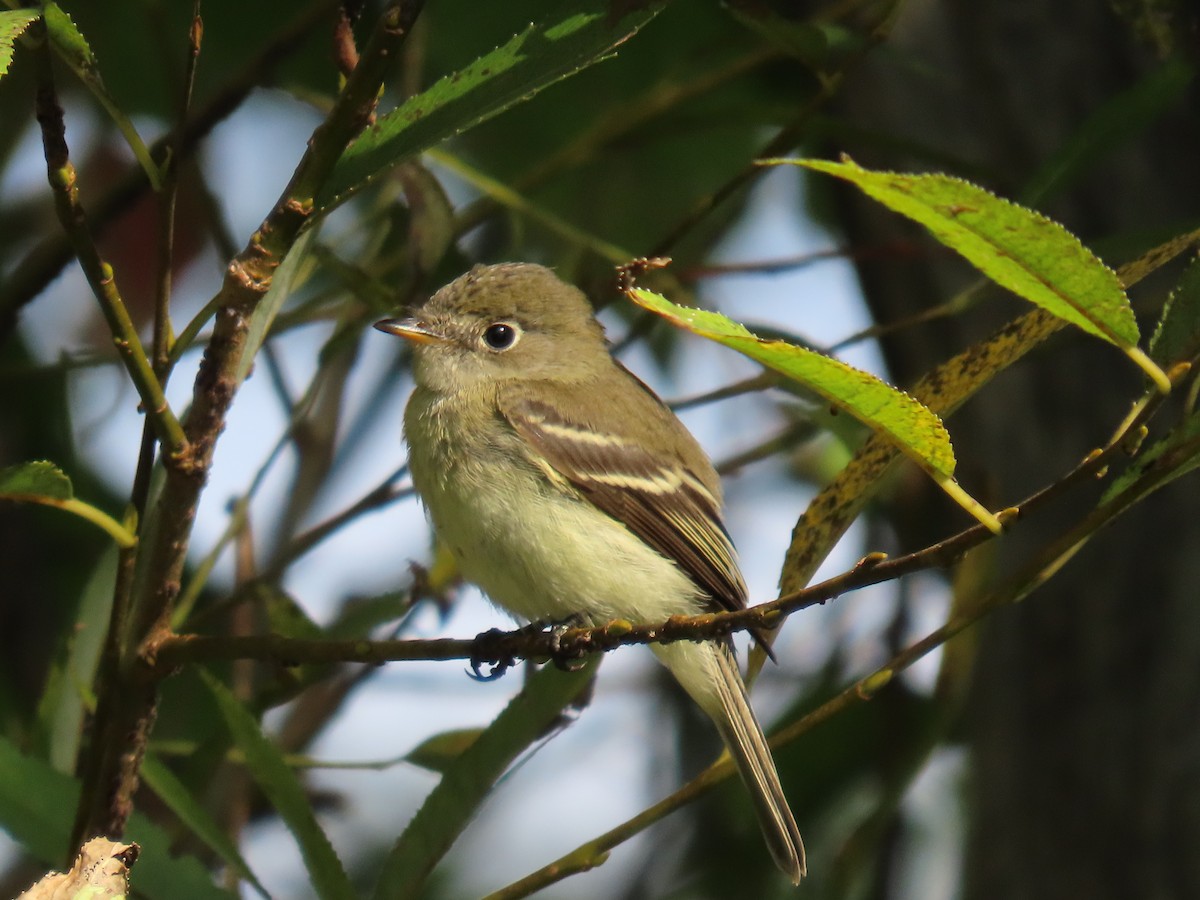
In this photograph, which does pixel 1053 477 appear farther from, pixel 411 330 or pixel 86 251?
pixel 86 251

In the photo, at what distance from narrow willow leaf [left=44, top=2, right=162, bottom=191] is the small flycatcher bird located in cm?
129

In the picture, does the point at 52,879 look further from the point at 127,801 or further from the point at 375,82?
the point at 375,82

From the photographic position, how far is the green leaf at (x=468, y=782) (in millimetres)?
2271

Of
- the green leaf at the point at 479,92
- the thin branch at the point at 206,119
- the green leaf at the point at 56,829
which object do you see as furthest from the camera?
the thin branch at the point at 206,119

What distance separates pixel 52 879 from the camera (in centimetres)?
140

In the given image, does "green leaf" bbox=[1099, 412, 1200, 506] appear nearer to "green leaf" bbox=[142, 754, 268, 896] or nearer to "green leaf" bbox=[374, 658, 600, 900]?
"green leaf" bbox=[374, 658, 600, 900]

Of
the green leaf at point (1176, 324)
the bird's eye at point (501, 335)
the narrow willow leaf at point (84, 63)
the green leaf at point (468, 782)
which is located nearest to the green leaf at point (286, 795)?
the green leaf at point (468, 782)

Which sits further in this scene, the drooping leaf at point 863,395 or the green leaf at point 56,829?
the green leaf at point 56,829

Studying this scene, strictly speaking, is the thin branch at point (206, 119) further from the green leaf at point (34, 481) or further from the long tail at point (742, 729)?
the long tail at point (742, 729)

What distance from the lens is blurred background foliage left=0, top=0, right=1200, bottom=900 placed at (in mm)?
2877

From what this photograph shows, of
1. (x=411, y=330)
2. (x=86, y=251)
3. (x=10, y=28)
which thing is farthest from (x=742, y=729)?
(x=10, y=28)

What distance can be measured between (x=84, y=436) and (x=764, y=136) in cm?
220

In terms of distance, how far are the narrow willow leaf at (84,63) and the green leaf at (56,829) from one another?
2.89 feet

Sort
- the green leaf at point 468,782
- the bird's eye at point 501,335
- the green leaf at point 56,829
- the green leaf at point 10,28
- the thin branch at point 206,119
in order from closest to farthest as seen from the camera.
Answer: the green leaf at point 10,28 → the green leaf at point 56,829 → the green leaf at point 468,782 → the thin branch at point 206,119 → the bird's eye at point 501,335
